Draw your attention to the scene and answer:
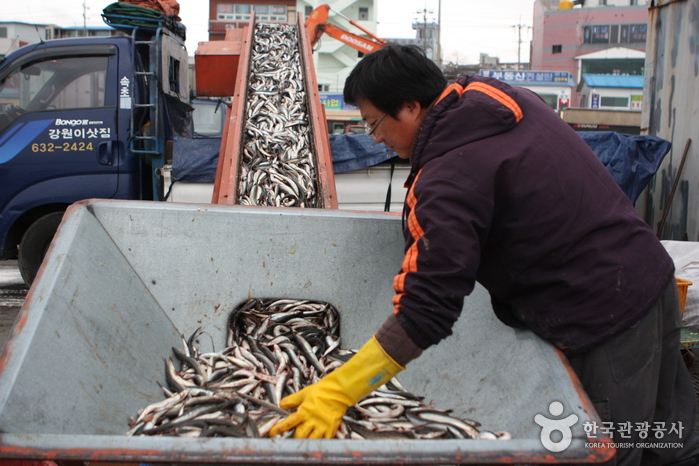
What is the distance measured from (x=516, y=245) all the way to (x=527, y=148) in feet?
1.11

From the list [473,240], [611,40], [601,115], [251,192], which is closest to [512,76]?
[601,115]

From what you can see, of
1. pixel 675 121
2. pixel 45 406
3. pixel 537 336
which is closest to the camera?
pixel 45 406

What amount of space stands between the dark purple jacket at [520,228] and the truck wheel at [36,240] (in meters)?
5.19

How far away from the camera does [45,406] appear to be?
1894mm

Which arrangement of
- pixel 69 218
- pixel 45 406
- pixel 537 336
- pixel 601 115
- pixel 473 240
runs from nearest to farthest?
pixel 473 240 → pixel 45 406 → pixel 537 336 → pixel 69 218 → pixel 601 115

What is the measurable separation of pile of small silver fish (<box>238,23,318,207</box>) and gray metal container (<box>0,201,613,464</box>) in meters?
1.28

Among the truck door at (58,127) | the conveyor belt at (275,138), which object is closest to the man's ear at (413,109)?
the conveyor belt at (275,138)

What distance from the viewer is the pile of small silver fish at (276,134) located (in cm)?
453

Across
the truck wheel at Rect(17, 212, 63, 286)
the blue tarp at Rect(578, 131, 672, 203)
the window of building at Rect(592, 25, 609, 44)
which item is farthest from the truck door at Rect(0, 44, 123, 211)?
the window of building at Rect(592, 25, 609, 44)

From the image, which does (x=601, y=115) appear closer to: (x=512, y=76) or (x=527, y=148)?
(x=527, y=148)

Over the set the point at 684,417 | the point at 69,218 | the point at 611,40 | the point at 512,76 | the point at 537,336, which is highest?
the point at 611,40

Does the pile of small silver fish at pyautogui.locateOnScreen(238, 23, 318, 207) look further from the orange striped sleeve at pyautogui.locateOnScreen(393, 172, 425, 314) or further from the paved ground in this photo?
the orange striped sleeve at pyautogui.locateOnScreen(393, 172, 425, 314)

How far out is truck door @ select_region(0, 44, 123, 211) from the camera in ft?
18.9

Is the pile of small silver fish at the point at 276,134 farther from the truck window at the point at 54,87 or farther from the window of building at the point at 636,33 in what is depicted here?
the window of building at the point at 636,33
